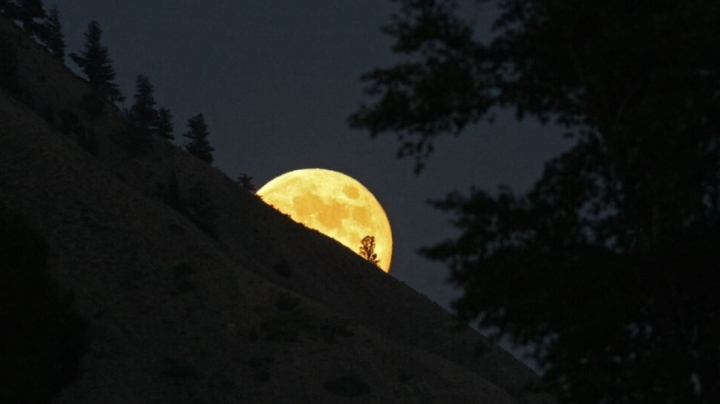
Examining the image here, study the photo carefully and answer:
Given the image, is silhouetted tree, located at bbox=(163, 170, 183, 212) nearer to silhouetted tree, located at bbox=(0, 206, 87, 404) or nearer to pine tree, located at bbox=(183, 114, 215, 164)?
pine tree, located at bbox=(183, 114, 215, 164)

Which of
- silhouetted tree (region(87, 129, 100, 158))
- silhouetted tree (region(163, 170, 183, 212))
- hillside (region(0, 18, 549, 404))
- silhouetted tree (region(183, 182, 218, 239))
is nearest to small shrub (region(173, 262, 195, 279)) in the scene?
hillside (region(0, 18, 549, 404))

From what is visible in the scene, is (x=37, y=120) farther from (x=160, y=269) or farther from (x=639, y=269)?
(x=639, y=269)

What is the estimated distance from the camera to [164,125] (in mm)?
103188

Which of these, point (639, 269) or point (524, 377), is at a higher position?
point (524, 377)

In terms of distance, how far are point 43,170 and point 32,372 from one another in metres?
36.8

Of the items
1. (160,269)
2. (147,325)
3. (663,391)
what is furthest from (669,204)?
(160,269)

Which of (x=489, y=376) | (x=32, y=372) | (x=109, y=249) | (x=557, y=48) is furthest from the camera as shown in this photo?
(x=489, y=376)

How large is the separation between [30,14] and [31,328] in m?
79.9

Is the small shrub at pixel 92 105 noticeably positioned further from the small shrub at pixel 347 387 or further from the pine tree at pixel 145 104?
the small shrub at pixel 347 387

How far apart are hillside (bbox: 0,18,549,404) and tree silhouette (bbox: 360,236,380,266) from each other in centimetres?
1792

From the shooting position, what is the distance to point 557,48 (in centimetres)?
1570

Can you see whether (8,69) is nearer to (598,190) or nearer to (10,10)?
(10,10)

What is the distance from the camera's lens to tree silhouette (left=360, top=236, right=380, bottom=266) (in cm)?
10375

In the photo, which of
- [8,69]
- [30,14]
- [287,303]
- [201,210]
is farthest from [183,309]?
[30,14]
